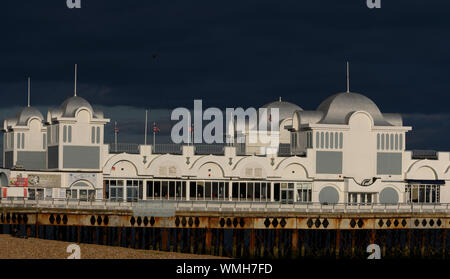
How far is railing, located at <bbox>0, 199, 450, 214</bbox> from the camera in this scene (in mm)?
109000

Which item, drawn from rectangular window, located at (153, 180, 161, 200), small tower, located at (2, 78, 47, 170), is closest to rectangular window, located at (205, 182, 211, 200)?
rectangular window, located at (153, 180, 161, 200)

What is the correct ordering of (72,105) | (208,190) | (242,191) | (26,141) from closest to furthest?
(72,105) → (208,190) → (242,191) → (26,141)

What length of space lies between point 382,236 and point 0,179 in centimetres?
3888

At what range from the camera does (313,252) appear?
120 meters

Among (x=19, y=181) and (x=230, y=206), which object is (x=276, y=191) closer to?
(x=230, y=206)

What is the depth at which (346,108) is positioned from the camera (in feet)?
431

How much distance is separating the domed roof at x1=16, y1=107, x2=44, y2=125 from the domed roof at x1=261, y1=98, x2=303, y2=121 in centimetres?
2846

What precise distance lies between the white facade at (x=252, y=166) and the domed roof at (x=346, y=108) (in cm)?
11

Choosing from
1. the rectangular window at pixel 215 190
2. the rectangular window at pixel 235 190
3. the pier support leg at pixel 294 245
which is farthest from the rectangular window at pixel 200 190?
the pier support leg at pixel 294 245

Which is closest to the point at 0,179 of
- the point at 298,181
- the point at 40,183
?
the point at 40,183

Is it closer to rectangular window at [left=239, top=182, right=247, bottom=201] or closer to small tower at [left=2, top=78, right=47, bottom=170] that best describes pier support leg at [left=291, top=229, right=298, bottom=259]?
rectangular window at [left=239, top=182, right=247, bottom=201]

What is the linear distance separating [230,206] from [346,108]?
82.3ft

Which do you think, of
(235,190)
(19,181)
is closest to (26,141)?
(19,181)
